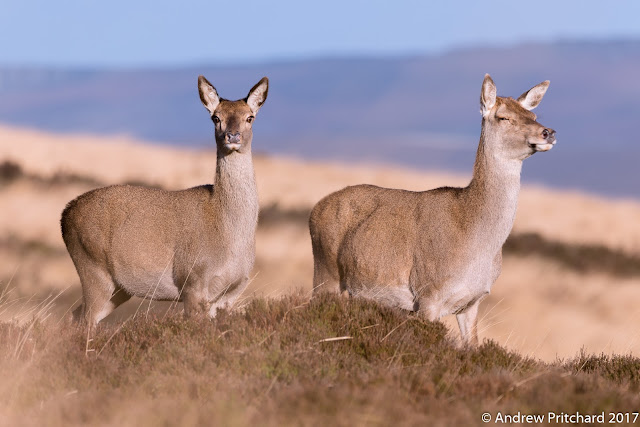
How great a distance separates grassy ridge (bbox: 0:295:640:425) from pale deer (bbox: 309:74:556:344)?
0.73 m

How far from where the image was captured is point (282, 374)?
7664mm

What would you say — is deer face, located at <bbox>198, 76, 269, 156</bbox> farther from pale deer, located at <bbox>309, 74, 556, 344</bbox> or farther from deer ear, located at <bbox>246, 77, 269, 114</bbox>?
pale deer, located at <bbox>309, 74, 556, 344</bbox>

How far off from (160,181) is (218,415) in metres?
21.4

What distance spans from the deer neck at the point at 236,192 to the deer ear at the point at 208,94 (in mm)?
618

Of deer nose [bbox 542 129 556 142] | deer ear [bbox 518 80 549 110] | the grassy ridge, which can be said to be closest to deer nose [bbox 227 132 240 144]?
the grassy ridge

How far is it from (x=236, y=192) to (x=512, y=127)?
8.78 feet

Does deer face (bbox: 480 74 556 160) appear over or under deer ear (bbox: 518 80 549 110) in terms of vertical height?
under

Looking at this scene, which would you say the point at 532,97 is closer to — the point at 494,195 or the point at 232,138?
the point at 494,195

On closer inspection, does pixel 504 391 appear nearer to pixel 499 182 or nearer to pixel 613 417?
pixel 613 417

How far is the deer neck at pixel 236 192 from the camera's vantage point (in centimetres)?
1011

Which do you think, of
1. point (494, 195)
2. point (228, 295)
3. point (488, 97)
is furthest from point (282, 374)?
point (488, 97)

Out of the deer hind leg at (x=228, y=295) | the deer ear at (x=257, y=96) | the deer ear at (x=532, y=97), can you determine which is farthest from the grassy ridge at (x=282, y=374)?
the deer ear at (x=532, y=97)

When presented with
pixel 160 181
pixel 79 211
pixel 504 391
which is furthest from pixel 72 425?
pixel 160 181

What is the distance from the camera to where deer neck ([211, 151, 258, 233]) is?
10109 millimetres
